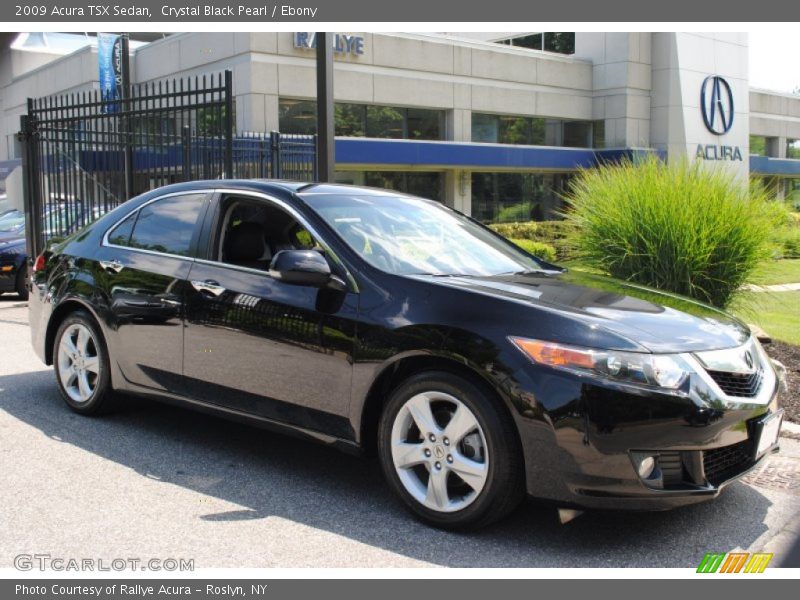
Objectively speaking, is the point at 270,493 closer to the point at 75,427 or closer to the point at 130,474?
the point at 130,474

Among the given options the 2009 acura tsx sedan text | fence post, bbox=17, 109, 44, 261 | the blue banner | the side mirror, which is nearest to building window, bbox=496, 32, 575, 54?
the blue banner

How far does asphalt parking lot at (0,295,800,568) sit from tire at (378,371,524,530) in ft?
0.48

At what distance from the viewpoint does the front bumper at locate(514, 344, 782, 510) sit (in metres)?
3.65

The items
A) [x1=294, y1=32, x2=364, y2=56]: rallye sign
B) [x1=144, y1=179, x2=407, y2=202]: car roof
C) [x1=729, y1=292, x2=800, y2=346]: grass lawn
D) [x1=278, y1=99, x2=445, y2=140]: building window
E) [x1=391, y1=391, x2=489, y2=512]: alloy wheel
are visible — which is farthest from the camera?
[x1=278, y1=99, x2=445, y2=140]: building window

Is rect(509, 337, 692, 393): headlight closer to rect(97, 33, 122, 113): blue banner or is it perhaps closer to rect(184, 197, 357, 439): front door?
rect(184, 197, 357, 439): front door

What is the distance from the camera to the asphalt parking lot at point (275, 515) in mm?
3814

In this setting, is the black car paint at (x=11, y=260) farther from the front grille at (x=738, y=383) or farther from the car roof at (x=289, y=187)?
the front grille at (x=738, y=383)

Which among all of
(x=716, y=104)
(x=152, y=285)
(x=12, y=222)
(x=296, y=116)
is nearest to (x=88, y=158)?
(x=12, y=222)

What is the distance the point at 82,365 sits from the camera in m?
5.96

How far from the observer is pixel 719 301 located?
27.7 feet

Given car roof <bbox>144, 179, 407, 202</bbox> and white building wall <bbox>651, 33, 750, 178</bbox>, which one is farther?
white building wall <bbox>651, 33, 750, 178</bbox>

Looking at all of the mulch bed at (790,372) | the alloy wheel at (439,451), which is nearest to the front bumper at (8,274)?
the mulch bed at (790,372)

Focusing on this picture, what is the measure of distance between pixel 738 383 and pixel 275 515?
228 centimetres

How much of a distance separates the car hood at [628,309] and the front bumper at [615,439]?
0.29 meters
